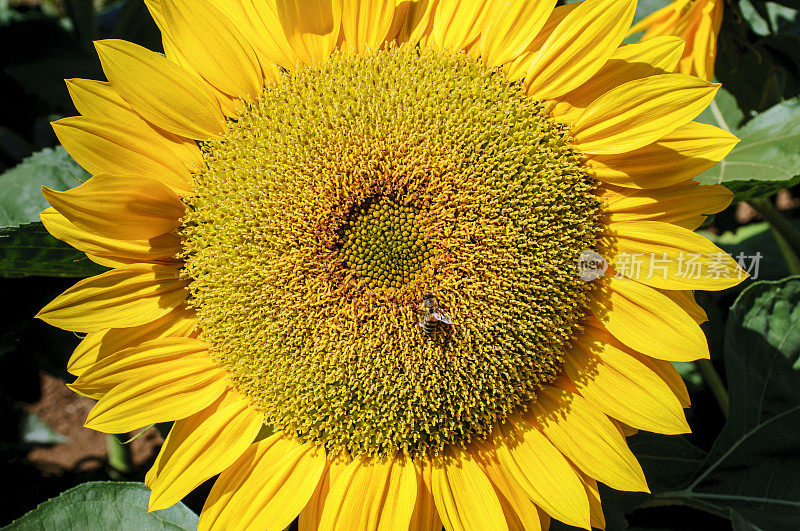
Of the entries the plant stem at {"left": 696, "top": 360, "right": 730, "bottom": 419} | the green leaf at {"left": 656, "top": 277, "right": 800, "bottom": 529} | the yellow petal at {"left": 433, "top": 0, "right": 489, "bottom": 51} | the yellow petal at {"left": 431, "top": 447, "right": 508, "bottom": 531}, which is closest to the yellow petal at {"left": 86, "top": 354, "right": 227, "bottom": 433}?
the yellow petal at {"left": 431, "top": 447, "right": 508, "bottom": 531}

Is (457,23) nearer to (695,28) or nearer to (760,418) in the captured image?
(695,28)

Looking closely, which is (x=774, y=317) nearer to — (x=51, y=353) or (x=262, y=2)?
(x=262, y=2)

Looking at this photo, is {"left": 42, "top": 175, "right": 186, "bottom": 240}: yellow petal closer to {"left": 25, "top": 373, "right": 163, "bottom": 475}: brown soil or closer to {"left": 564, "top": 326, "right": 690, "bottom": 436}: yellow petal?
{"left": 564, "top": 326, "right": 690, "bottom": 436}: yellow petal

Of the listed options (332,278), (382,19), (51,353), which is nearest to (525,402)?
(332,278)

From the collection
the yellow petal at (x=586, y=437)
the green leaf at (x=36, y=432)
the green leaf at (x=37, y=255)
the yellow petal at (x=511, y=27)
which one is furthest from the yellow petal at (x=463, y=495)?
the green leaf at (x=36, y=432)

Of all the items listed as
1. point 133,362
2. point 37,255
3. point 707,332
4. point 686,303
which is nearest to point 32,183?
point 37,255

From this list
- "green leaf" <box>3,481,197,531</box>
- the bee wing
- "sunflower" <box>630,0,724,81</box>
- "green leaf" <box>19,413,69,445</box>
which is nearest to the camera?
the bee wing

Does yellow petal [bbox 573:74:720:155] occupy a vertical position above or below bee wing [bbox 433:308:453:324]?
above
